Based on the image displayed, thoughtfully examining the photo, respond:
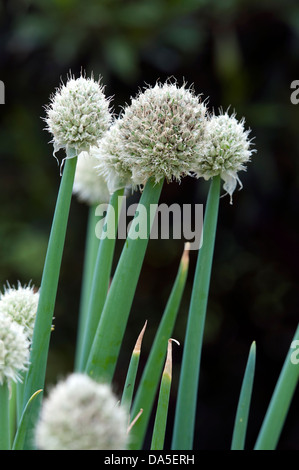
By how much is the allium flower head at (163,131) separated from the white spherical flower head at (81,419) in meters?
0.26

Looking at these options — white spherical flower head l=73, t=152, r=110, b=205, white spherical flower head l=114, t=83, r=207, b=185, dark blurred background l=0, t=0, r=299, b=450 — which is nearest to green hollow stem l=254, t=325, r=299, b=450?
white spherical flower head l=114, t=83, r=207, b=185

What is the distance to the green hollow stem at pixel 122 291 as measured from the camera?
23.9 inches

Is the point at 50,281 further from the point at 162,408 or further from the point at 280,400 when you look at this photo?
the point at 280,400

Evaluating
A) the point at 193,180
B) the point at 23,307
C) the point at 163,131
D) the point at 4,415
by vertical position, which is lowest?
the point at 4,415

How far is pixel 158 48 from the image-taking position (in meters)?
2.19

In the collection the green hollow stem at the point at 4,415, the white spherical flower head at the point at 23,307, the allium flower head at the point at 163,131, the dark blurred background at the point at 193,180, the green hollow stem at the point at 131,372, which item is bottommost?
the green hollow stem at the point at 4,415

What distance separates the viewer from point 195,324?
0.68 m

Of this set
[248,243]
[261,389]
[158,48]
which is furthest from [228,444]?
[158,48]

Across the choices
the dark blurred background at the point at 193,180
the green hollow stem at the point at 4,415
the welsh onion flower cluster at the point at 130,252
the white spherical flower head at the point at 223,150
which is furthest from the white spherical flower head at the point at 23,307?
the dark blurred background at the point at 193,180

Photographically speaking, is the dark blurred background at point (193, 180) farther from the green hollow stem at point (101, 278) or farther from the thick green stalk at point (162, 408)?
the thick green stalk at point (162, 408)

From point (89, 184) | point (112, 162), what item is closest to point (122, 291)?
point (112, 162)

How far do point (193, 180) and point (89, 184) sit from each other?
1462mm

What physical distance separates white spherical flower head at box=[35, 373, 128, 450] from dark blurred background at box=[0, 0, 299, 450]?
1.82 meters

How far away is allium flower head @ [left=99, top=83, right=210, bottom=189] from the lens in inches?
22.1
